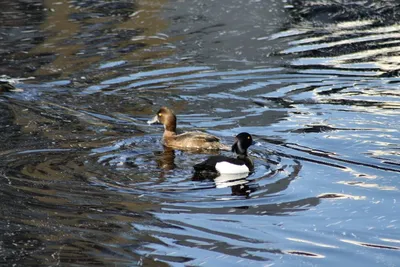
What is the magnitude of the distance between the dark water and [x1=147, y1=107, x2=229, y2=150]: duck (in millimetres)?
173

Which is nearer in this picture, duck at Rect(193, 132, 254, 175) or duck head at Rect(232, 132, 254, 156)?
duck at Rect(193, 132, 254, 175)

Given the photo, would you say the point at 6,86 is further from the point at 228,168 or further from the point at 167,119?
the point at 228,168

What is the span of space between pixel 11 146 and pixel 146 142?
1.81 meters

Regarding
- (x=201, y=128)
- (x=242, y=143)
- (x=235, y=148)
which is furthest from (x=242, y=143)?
(x=201, y=128)

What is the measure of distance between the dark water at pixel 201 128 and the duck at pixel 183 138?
0.17 meters

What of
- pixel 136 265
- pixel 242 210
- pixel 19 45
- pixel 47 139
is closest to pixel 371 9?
pixel 19 45

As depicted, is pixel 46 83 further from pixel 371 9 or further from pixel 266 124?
pixel 371 9

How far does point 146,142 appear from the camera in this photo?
12758mm

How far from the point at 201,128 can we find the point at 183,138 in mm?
1015

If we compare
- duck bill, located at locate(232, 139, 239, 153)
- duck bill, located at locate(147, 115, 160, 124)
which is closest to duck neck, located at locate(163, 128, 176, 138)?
duck bill, located at locate(147, 115, 160, 124)

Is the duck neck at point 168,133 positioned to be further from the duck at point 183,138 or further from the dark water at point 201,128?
the dark water at point 201,128

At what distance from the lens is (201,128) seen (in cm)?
1348

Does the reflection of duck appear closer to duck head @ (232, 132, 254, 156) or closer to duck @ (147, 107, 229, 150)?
duck @ (147, 107, 229, 150)

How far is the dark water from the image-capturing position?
865cm
